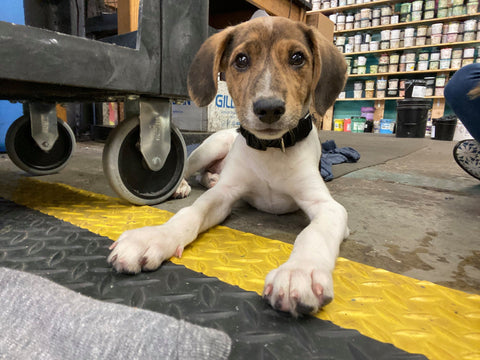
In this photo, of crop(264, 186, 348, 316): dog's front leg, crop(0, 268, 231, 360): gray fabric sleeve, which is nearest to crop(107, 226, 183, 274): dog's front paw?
crop(0, 268, 231, 360): gray fabric sleeve

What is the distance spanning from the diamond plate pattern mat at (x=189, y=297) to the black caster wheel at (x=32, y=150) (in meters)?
1.20

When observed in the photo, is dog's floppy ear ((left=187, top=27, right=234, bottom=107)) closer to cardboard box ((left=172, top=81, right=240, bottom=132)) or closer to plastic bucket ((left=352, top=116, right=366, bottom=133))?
cardboard box ((left=172, top=81, right=240, bottom=132))

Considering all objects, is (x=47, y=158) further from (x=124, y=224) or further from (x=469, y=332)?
(x=469, y=332)

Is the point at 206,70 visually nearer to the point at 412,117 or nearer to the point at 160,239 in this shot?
the point at 160,239

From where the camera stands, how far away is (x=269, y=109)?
112 cm

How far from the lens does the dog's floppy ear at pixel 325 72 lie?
4.45ft

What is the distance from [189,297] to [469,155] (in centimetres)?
254

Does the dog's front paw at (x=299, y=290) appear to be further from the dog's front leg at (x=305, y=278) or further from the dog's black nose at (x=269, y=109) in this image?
the dog's black nose at (x=269, y=109)

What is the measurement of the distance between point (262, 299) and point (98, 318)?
390 mm

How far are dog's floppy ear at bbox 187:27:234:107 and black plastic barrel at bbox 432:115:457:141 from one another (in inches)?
297

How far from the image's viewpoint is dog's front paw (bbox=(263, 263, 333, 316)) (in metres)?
0.74

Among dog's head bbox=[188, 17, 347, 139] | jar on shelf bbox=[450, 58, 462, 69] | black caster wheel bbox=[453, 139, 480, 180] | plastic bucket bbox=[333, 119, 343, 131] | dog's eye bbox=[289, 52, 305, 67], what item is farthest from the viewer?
plastic bucket bbox=[333, 119, 343, 131]

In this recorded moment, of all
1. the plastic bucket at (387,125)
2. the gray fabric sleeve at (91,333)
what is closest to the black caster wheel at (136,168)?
the gray fabric sleeve at (91,333)

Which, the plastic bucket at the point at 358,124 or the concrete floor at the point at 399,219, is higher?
the plastic bucket at the point at 358,124
